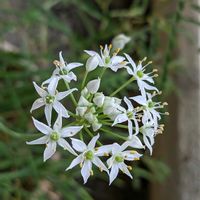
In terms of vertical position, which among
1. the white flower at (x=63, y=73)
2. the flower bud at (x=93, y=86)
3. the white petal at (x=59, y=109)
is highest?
the white flower at (x=63, y=73)

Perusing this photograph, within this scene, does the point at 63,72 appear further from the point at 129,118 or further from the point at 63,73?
the point at 129,118

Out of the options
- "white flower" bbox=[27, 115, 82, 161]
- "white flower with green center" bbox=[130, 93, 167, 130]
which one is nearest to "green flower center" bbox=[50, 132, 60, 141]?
"white flower" bbox=[27, 115, 82, 161]

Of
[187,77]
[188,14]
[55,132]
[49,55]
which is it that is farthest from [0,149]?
[188,14]

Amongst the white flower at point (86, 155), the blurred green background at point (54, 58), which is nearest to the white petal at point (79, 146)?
the white flower at point (86, 155)

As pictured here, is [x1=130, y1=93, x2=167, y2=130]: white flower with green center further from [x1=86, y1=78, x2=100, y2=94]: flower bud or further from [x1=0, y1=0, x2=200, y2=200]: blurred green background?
[x1=0, y1=0, x2=200, y2=200]: blurred green background

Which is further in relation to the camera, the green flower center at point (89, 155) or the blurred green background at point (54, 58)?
the blurred green background at point (54, 58)

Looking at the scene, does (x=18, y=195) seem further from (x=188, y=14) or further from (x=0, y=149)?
(x=188, y=14)

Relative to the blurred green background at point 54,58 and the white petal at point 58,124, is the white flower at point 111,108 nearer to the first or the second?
the white petal at point 58,124

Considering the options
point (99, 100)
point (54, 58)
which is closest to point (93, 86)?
point (99, 100)

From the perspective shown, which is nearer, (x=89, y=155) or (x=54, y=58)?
(x=89, y=155)
